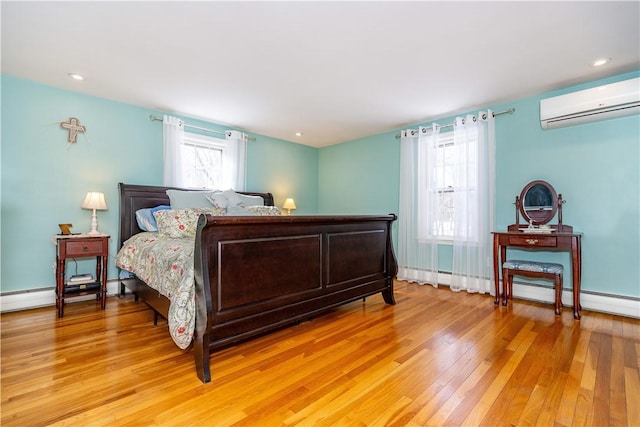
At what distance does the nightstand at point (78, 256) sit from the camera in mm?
2760

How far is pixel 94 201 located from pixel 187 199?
0.88m

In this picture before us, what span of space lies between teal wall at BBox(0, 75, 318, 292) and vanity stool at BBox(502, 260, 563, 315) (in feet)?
14.1

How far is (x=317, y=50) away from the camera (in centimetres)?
235

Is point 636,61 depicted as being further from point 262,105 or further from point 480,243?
point 262,105

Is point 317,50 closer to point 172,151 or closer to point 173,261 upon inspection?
point 173,261

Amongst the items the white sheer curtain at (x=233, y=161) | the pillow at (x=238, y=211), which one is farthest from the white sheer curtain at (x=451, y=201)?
the white sheer curtain at (x=233, y=161)

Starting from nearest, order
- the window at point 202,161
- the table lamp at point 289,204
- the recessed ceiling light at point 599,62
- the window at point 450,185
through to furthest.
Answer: the recessed ceiling light at point 599,62
the window at point 450,185
the window at point 202,161
the table lamp at point 289,204

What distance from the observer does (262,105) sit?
357cm

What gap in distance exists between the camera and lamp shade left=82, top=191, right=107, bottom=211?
9.83 ft

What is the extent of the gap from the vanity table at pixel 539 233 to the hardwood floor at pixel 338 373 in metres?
0.57

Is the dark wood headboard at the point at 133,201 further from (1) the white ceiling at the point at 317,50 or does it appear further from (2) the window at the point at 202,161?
(1) the white ceiling at the point at 317,50

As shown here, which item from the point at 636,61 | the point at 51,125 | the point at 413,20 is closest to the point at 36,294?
the point at 51,125

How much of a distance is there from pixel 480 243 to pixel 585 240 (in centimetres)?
97

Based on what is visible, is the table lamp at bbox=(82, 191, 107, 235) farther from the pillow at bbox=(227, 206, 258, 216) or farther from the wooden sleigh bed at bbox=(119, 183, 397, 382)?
the pillow at bbox=(227, 206, 258, 216)
